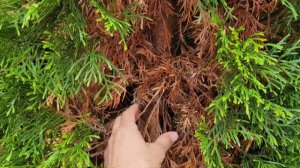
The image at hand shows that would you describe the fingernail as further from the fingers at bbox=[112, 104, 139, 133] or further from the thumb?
the fingers at bbox=[112, 104, 139, 133]

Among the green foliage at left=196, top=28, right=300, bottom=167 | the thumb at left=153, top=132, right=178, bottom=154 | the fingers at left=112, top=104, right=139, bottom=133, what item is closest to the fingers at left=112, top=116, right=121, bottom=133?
the fingers at left=112, top=104, right=139, bottom=133

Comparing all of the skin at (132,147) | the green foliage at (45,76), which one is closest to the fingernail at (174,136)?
the skin at (132,147)

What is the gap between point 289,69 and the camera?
1.09m

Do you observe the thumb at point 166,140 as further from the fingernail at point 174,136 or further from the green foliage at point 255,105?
the green foliage at point 255,105

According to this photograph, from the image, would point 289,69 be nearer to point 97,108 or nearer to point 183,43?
point 183,43

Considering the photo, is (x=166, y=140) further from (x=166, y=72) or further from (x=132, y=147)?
(x=166, y=72)

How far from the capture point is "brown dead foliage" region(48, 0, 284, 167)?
3.78 ft

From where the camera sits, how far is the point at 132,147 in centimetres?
116

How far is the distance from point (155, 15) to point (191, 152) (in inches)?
17.7

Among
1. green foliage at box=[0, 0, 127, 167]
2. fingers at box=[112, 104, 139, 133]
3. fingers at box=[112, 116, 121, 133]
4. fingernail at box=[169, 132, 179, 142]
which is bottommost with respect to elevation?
fingernail at box=[169, 132, 179, 142]

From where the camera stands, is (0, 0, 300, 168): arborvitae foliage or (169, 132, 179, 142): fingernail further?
(169, 132, 179, 142): fingernail

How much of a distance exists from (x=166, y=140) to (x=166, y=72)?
216 millimetres

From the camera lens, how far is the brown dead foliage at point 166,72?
1151 mm

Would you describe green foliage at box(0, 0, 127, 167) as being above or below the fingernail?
above
